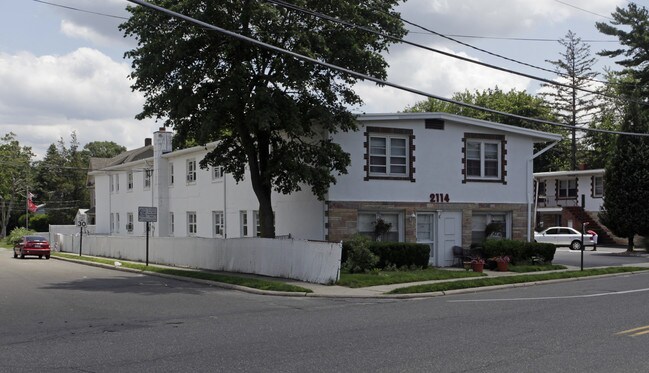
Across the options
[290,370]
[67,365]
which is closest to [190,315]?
[67,365]

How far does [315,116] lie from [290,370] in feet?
53.3

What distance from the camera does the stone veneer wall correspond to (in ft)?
84.1

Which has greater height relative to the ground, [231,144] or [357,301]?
[231,144]

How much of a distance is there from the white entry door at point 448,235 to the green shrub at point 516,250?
4.94 ft

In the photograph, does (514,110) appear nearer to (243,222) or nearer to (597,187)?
(597,187)

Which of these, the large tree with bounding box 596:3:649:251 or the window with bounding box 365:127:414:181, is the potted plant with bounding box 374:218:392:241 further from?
the large tree with bounding box 596:3:649:251

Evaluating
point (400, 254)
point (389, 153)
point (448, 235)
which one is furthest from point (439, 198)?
point (400, 254)

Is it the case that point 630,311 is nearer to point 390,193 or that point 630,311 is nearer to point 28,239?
point 390,193

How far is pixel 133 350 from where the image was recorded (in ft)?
32.9

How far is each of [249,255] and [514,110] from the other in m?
52.2

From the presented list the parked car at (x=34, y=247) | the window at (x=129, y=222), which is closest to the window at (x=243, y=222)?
the parked car at (x=34, y=247)

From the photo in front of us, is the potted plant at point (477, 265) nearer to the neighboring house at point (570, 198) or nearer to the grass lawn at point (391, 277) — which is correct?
the grass lawn at point (391, 277)

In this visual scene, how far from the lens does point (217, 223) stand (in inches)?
1437

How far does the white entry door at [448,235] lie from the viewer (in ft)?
91.3
